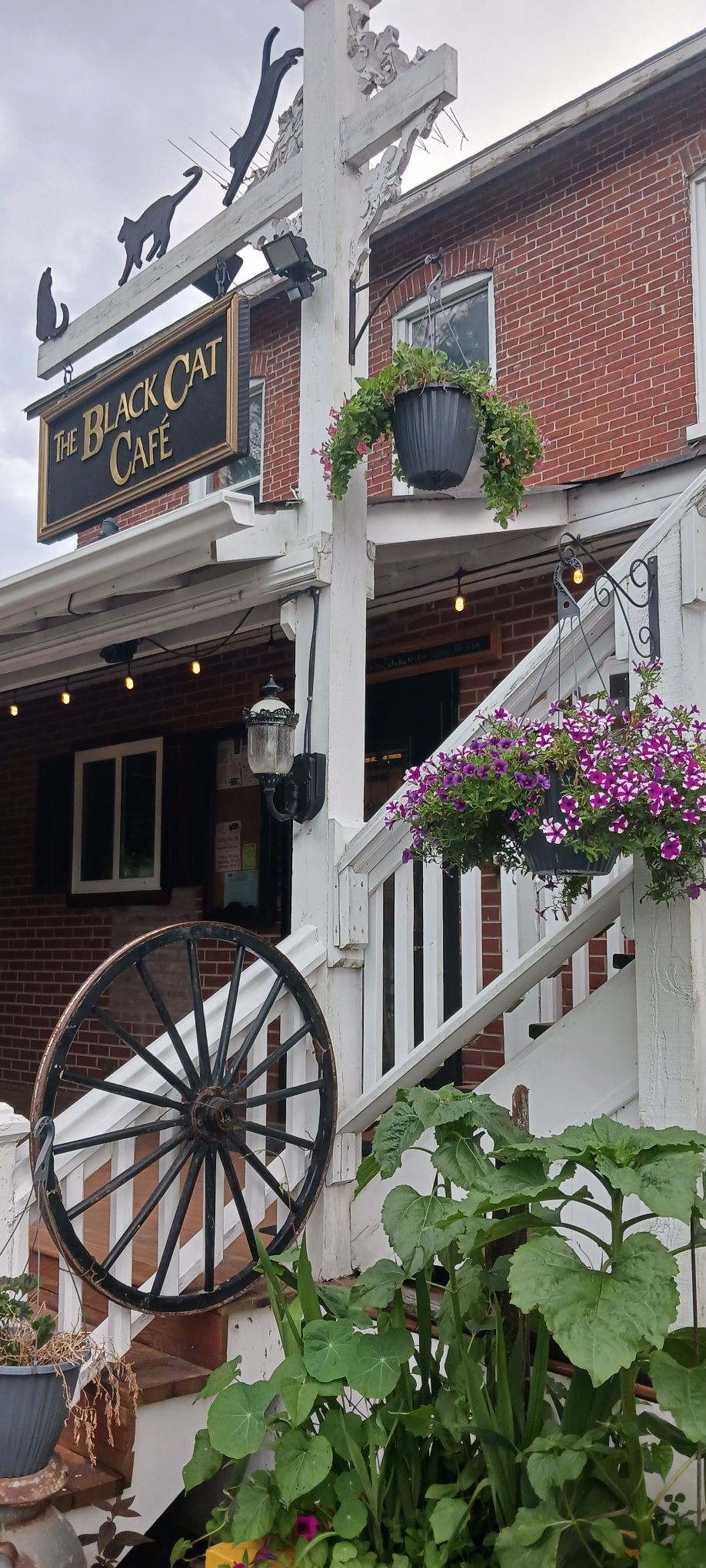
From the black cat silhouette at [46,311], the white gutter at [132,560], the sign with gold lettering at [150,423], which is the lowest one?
the white gutter at [132,560]

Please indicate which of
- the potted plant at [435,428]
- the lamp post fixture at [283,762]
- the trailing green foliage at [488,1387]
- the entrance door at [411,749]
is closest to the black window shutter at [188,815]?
the entrance door at [411,749]

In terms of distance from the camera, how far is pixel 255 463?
26.9 feet

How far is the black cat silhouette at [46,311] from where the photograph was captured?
5473 mm

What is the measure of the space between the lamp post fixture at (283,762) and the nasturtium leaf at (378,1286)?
1.54 m

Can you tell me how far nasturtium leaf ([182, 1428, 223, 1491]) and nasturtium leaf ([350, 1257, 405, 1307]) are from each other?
0.44 m

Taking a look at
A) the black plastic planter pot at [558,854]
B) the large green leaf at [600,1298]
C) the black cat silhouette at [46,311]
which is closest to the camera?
the large green leaf at [600,1298]

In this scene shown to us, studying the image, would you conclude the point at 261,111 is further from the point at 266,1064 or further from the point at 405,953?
the point at 266,1064

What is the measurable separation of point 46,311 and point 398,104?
225 cm

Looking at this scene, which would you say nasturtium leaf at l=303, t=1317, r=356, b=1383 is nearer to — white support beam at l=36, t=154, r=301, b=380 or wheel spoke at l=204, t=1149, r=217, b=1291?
wheel spoke at l=204, t=1149, r=217, b=1291

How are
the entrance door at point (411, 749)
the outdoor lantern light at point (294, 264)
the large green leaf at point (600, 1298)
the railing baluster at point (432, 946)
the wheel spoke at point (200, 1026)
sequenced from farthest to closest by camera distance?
1. the entrance door at point (411, 749)
2. the outdoor lantern light at point (294, 264)
3. the railing baluster at point (432, 946)
4. the wheel spoke at point (200, 1026)
5. the large green leaf at point (600, 1298)

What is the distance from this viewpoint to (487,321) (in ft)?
23.0

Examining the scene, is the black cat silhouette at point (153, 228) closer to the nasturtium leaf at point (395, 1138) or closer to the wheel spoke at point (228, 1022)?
the wheel spoke at point (228, 1022)

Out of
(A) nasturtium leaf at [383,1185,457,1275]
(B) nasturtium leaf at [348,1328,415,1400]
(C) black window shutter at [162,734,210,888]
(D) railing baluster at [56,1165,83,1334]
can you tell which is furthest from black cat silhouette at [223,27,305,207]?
(B) nasturtium leaf at [348,1328,415,1400]

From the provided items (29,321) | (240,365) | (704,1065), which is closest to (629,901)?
(704,1065)
